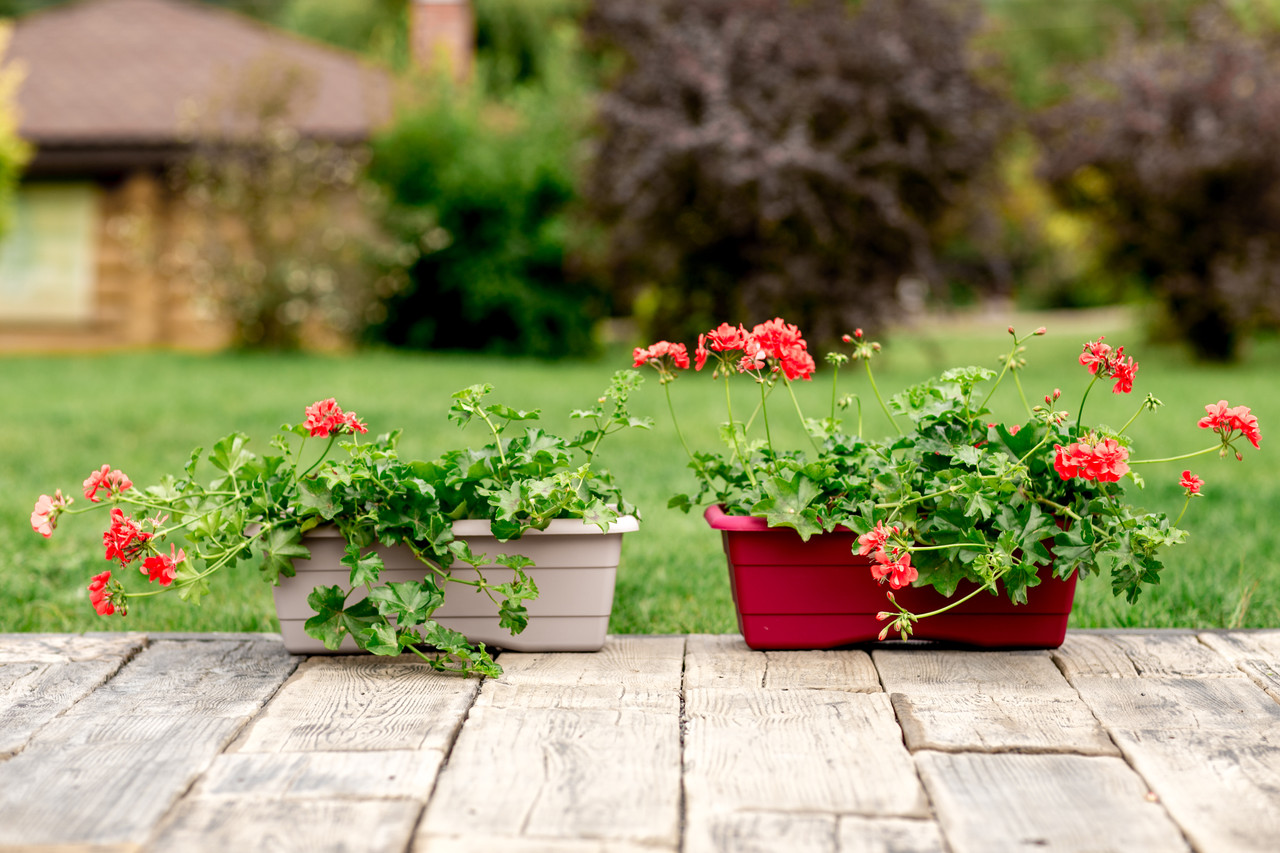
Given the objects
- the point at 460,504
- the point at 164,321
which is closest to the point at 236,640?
the point at 460,504

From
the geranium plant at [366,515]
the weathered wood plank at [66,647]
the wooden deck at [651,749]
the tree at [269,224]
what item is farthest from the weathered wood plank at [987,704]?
the tree at [269,224]

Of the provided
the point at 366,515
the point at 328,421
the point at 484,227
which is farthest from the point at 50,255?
the point at 366,515

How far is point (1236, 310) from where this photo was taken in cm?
1031

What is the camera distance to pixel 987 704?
80.8 inches

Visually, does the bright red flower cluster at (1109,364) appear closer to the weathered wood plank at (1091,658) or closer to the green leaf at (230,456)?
the weathered wood plank at (1091,658)

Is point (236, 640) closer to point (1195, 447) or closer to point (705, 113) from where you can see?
point (1195, 447)

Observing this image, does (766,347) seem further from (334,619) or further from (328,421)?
(334,619)

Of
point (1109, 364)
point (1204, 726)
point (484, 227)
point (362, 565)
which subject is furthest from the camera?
point (484, 227)

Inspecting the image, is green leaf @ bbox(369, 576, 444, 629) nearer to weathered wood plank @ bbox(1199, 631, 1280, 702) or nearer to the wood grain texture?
the wood grain texture

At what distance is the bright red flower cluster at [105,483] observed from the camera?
217 centimetres

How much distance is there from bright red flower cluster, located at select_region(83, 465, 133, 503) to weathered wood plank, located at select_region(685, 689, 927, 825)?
111 centimetres

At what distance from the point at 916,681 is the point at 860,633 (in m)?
0.21

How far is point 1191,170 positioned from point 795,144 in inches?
144

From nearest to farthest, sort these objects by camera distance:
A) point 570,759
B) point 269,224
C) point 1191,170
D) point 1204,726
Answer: point 570,759 → point 1204,726 → point 1191,170 → point 269,224
